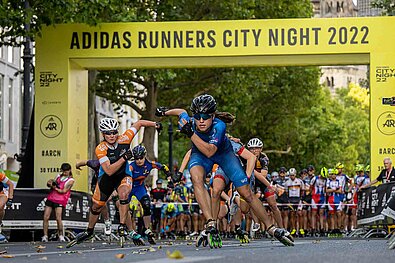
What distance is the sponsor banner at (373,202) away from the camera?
2386 centimetres

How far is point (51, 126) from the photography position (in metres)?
27.2

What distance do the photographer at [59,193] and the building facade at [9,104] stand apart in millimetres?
23314

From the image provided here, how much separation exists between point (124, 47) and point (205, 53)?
1.81m

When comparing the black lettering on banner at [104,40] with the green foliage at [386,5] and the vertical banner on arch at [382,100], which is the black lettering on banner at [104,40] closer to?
the vertical banner on arch at [382,100]

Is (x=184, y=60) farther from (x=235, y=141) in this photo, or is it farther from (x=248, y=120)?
(x=248, y=120)

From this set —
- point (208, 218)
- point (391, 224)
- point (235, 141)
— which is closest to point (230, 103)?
point (391, 224)

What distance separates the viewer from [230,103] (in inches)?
1996

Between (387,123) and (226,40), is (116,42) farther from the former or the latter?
(387,123)

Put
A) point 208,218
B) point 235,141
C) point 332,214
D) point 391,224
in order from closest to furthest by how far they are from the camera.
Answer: point 208,218
point 235,141
point 391,224
point 332,214

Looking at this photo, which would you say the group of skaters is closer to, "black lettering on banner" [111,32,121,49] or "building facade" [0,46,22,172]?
"black lettering on banner" [111,32,121,49]

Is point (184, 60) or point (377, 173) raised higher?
point (184, 60)

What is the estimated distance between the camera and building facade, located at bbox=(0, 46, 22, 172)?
162 feet

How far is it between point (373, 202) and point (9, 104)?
91.1ft

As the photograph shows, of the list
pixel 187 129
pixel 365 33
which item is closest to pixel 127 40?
pixel 365 33
